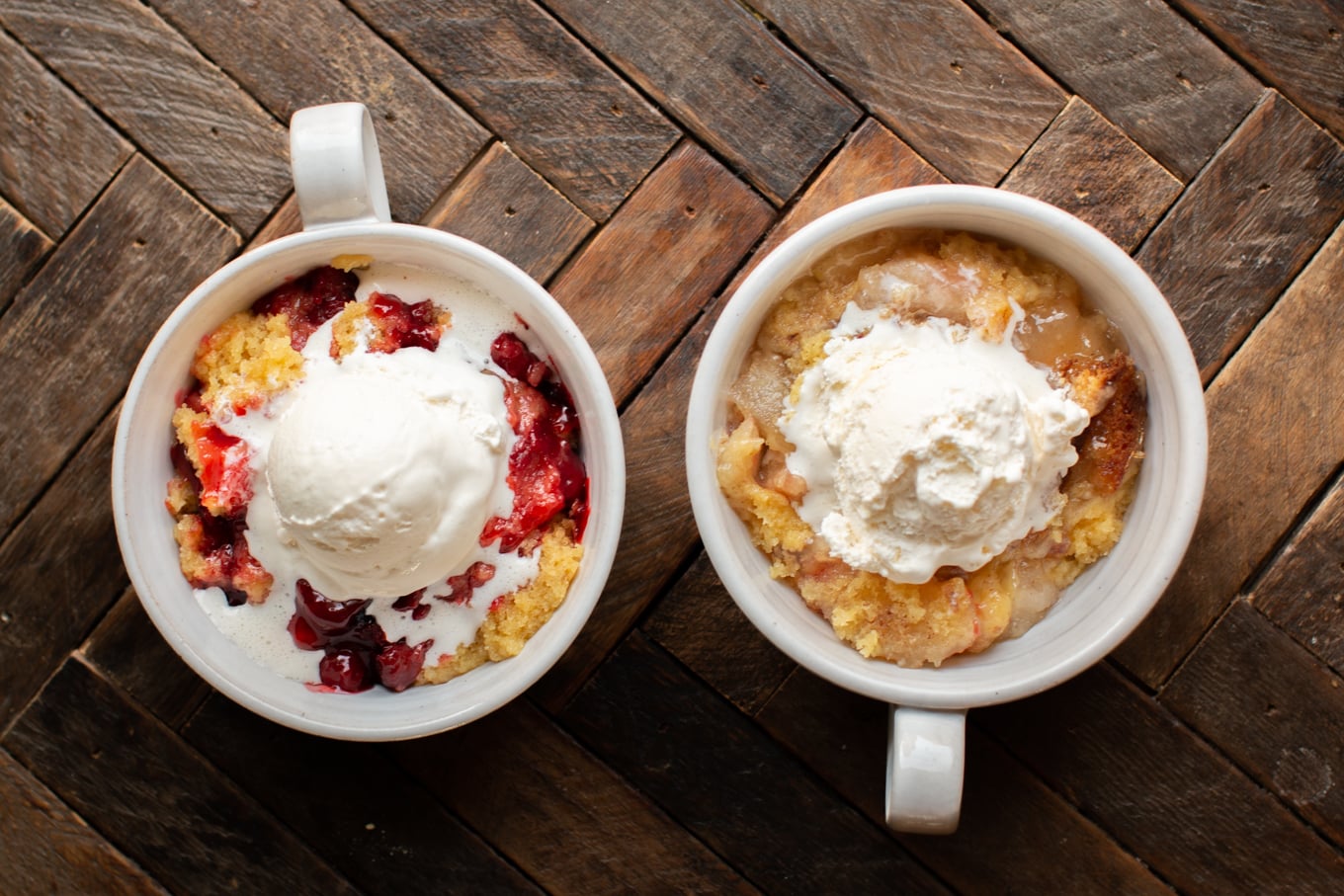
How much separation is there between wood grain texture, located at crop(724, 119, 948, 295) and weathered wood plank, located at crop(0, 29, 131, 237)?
85cm

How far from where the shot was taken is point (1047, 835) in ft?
4.56

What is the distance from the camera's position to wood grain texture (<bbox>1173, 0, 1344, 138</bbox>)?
1363 mm

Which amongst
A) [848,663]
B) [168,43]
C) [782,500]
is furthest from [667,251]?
[168,43]

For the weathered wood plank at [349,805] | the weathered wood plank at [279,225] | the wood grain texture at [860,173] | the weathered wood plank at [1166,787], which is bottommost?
the weathered wood plank at [349,805]

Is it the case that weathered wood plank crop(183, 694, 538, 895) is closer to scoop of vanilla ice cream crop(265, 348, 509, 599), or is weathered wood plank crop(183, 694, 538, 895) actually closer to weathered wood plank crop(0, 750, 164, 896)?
weathered wood plank crop(0, 750, 164, 896)

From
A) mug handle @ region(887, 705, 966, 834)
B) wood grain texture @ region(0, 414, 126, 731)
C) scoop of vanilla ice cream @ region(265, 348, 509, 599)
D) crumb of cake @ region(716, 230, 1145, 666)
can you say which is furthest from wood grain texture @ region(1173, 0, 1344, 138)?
wood grain texture @ region(0, 414, 126, 731)

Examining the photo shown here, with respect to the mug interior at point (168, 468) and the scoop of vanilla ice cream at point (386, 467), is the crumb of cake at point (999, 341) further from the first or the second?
the scoop of vanilla ice cream at point (386, 467)

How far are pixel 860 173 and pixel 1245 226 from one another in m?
0.49

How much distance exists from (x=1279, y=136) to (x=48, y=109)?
5.22 feet

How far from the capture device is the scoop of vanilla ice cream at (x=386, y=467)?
1.03 m

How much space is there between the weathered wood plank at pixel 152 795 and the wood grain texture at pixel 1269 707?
1.15 meters

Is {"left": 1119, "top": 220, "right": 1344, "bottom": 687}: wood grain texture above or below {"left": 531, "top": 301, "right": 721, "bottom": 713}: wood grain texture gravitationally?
above

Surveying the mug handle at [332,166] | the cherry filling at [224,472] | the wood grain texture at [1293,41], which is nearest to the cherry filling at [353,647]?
the cherry filling at [224,472]

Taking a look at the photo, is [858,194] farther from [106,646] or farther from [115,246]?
[106,646]
